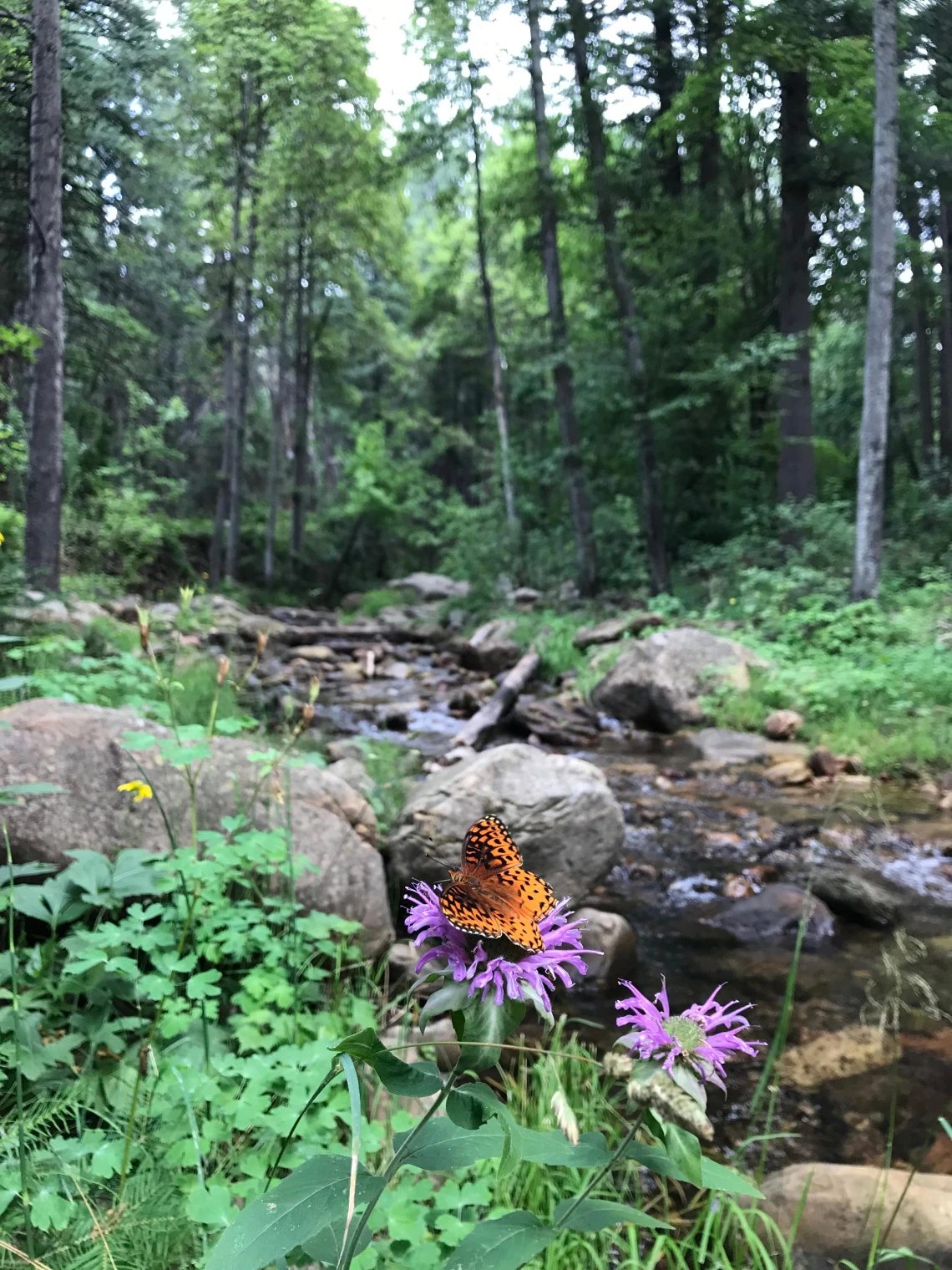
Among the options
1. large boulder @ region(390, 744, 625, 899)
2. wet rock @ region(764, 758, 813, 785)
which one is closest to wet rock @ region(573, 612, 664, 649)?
wet rock @ region(764, 758, 813, 785)

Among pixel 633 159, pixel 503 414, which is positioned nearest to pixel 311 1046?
pixel 633 159

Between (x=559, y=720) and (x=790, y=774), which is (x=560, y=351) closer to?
(x=559, y=720)

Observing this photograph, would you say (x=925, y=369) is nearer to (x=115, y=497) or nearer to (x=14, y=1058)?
(x=115, y=497)

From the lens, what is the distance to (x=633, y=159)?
1209 cm

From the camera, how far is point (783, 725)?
23.1ft

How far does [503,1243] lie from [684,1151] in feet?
0.87

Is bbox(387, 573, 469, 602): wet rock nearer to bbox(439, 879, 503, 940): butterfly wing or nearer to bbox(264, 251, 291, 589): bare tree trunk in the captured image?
bbox(264, 251, 291, 589): bare tree trunk

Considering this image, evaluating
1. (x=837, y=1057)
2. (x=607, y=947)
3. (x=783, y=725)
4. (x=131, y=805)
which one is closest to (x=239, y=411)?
(x=783, y=725)

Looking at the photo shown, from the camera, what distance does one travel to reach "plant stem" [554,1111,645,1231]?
610 mm

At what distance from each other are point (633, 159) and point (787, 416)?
549 cm

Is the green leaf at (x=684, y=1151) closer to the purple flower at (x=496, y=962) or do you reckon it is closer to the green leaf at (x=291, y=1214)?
the purple flower at (x=496, y=962)

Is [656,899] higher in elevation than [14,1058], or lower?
lower

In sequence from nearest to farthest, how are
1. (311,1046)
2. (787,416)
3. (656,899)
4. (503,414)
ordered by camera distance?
(311,1046), (656,899), (787,416), (503,414)

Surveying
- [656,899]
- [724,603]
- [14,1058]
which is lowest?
[656,899]
